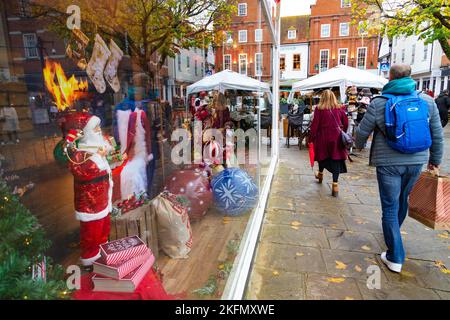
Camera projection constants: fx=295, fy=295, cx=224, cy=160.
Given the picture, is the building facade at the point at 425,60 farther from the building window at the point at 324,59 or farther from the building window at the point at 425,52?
the building window at the point at 324,59

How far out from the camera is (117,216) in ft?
8.95

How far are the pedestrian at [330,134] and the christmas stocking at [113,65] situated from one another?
321 cm

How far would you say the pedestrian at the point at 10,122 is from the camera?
240 centimetres

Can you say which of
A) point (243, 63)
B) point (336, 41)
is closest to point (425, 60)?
point (336, 41)

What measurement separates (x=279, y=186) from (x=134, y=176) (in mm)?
3050

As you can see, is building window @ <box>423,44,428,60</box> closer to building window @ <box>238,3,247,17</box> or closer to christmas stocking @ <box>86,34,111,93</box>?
building window @ <box>238,3,247,17</box>

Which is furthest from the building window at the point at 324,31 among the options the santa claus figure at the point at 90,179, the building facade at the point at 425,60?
the santa claus figure at the point at 90,179

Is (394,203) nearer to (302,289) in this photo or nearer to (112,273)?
(302,289)

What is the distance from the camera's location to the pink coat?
4625mm

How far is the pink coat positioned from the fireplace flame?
11.7ft

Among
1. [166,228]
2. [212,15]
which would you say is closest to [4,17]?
[212,15]

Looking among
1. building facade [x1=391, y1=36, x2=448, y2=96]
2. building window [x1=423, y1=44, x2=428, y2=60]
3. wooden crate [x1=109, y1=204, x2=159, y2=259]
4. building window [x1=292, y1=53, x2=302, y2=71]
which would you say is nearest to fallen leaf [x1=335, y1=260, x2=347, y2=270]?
wooden crate [x1=109, y1=204, x2=159, y2=259]
